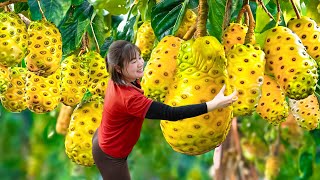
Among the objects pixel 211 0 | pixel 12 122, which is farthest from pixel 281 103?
pixel 12 122

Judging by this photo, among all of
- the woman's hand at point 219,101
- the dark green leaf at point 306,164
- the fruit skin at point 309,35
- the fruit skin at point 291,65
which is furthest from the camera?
the dark green leaf at point 306,164

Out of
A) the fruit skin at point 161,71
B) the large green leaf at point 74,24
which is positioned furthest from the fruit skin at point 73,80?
the fruit skin at point 161,71

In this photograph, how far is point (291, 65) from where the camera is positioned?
5.29 feet

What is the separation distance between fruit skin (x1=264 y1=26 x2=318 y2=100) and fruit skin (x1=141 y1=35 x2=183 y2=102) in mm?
199

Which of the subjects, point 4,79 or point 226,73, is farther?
point 4,79

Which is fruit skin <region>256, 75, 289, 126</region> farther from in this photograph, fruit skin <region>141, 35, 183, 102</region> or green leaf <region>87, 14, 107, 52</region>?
green leaf <region>87, 14, 107, 52</region>

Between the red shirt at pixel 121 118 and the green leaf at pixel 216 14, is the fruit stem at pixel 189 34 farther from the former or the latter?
the red shirt at pixel 121 118

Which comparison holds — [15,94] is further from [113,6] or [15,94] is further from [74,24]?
[113,6]

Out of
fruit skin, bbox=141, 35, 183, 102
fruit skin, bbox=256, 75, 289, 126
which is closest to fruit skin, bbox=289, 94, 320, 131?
fruit skin, bbox=256, 75, 289, 126

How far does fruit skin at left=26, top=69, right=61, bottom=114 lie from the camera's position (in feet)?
6.49

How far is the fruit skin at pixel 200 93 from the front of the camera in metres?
1.53

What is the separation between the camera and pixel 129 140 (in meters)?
1.83

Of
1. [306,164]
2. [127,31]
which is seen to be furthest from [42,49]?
[306,164]

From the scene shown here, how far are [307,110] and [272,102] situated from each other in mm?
403
